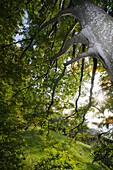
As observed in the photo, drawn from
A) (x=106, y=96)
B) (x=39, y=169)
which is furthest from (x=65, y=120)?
(x=106, y=96)

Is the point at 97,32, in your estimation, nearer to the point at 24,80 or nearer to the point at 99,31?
the point at 99,31

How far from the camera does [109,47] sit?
111cm

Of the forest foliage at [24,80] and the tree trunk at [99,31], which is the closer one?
the tree trunk at [99,31]

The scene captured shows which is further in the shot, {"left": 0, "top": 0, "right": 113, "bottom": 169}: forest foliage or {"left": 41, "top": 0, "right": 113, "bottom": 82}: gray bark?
{"left": 0, "top": 0, "right": 113, "bottom": 169}: forest foliage

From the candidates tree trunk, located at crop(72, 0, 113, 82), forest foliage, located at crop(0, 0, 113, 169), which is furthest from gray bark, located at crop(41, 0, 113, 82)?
forest foliage, located at crop(0, 0, 113, 169)

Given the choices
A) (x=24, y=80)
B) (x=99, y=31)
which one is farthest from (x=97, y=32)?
(x=24, y=80)

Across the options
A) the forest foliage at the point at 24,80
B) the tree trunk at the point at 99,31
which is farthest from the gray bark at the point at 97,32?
the forest foliage at the point at 24,80

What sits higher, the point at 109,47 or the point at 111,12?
the point at 111,12

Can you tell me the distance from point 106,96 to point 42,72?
5.61m

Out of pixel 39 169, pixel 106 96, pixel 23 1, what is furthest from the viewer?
pixel 106 96

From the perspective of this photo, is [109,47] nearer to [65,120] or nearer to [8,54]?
[8,54]

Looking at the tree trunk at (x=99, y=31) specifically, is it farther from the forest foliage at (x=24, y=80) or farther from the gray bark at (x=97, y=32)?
the forest foliage at (x=24, y=80)

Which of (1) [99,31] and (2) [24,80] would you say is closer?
(1) [99,31]

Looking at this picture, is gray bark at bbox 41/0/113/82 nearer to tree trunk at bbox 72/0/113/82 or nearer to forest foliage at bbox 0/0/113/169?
tree trunk at bbox 72/0/113/82
